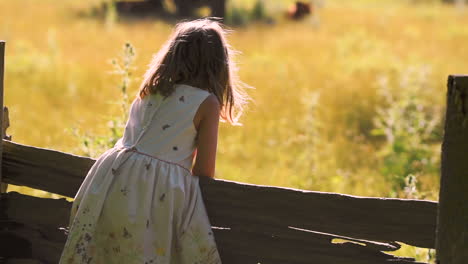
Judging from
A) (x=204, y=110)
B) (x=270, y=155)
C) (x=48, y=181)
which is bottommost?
(x=270, y=155)

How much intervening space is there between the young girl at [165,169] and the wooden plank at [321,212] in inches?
5.8

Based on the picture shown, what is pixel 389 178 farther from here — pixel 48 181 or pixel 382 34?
pixel 382 34

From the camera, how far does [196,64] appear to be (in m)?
3.82

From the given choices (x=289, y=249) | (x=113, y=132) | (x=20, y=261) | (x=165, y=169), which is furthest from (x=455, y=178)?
(x=113, y=132)

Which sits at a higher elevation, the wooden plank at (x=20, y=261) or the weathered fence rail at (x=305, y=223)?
the weathered fence rail at (x=305, y=223)

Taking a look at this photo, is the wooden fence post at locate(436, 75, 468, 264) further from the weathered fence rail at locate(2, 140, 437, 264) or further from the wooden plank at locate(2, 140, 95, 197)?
the wooden plank at locate(2, 140, 95, 197)

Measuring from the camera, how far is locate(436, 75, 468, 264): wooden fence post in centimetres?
304

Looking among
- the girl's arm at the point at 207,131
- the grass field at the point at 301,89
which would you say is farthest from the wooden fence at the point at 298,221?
the grass field at the point at 301,89

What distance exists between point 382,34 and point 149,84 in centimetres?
1374

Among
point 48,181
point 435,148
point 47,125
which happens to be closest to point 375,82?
point 435,148

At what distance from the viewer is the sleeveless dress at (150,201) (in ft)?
12.0

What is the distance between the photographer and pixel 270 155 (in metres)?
8.65

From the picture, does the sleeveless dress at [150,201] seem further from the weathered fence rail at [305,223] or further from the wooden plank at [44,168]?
the wooden plank at [44,168]

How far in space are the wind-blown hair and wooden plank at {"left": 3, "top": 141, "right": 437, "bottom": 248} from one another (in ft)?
1.14
